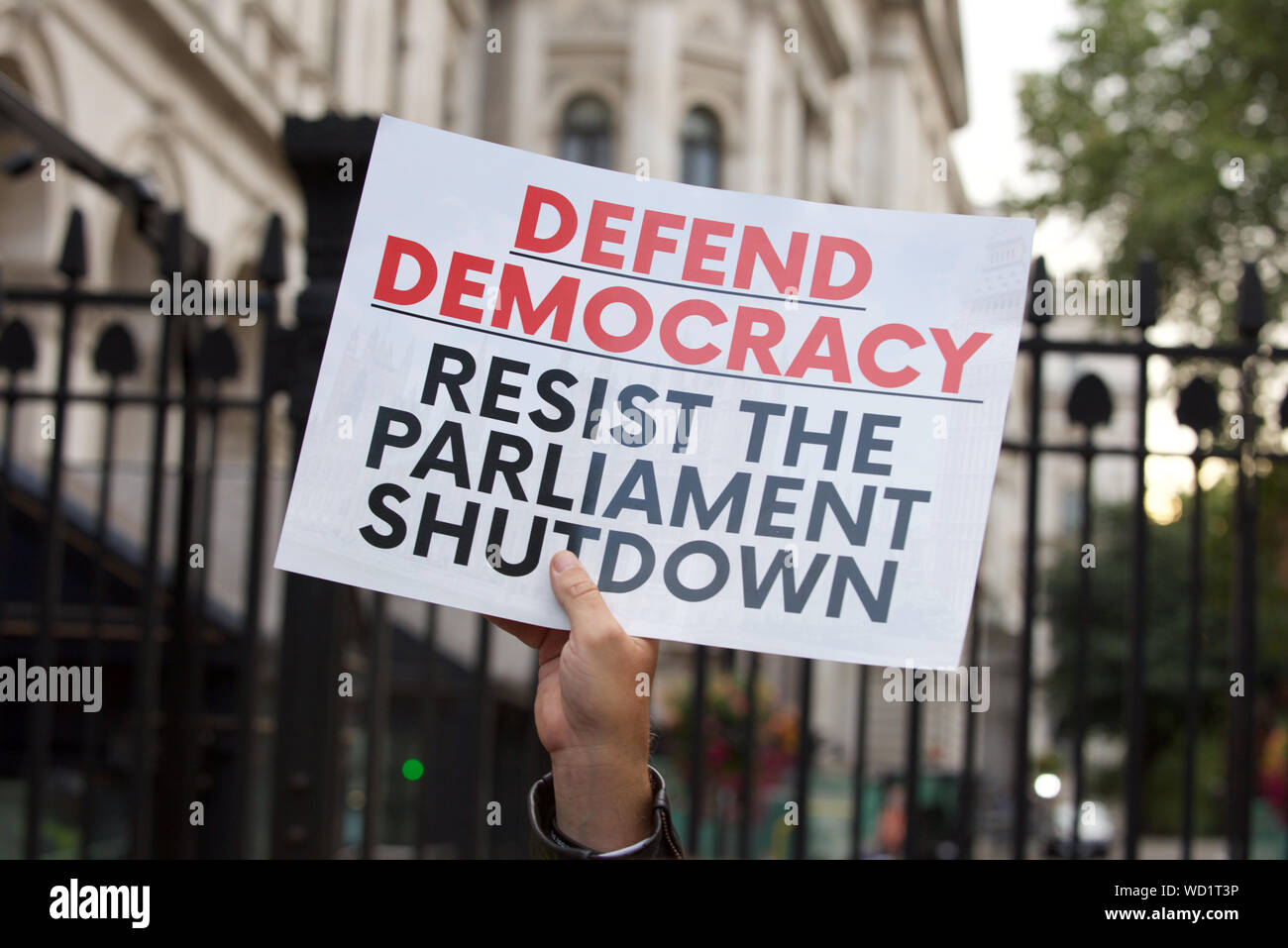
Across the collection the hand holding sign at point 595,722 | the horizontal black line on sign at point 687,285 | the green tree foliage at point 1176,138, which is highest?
the green tree foliage at point 1176,138

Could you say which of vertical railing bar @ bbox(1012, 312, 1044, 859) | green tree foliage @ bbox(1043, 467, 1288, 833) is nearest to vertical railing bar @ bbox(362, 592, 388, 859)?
vertical railing bar @ bbox(1012, 312, 1044, 859)

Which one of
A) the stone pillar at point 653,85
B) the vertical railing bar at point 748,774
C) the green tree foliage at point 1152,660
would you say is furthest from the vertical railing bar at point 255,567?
the green tree foliage at point 1152,660

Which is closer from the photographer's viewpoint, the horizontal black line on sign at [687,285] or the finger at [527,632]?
the horizontal black line on sign at [687,285]

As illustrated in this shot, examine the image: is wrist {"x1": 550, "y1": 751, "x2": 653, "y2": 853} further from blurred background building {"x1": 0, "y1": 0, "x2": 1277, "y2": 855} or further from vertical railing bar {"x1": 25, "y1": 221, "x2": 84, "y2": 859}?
vertical railing bar {"x1": 25, "y1": 221, "x2": 84, "y2": 859}

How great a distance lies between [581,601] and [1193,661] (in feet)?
7.99

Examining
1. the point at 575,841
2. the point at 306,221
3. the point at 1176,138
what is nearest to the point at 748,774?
the point at 306,221

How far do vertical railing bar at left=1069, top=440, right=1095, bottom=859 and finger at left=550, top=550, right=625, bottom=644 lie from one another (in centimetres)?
199

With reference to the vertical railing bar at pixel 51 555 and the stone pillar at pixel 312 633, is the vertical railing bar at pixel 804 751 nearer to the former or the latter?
the stone pillar at pixel 312 633

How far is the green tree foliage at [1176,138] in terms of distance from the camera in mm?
15570

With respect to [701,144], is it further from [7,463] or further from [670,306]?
Answer: [670,306]

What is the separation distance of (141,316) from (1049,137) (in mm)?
10303

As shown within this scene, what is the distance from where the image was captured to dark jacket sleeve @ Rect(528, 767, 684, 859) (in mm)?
1807

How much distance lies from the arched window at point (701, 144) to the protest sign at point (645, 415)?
28.2 m
